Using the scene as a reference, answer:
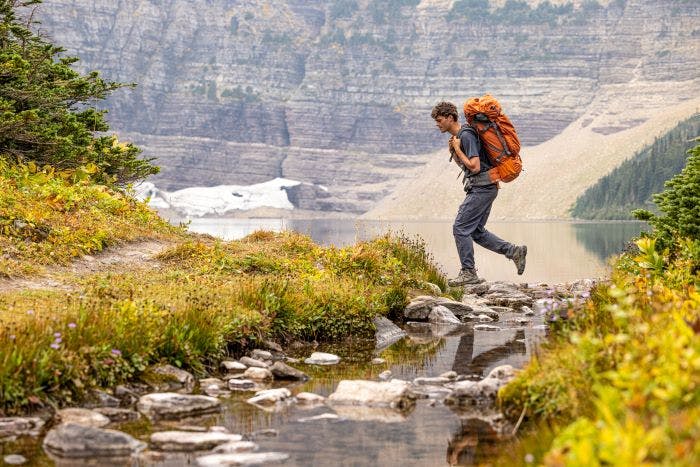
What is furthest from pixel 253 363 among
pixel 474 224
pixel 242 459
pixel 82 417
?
pixel 474 224

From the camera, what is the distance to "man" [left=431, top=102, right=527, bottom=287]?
15.8m

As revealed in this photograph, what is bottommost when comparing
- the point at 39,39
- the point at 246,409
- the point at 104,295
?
the point at 246,409

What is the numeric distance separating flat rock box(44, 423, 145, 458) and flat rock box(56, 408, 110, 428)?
1.78 feet

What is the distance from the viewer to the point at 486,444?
7004 mm

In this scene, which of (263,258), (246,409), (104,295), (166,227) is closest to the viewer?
(246,409)

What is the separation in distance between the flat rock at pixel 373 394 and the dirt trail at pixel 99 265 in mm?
5295

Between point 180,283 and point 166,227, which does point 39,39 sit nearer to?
point 166,227

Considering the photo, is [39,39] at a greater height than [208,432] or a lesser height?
greater

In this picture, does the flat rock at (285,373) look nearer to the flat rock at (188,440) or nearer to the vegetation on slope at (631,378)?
the flat rock at (188,440)

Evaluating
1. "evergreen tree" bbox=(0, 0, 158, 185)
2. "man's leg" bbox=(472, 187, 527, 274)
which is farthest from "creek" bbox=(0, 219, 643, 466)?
"evergreen tree" bbox=(0, 0, 158, 185)

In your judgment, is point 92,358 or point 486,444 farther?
point 92,358

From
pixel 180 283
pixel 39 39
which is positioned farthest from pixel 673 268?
pixel 39 39

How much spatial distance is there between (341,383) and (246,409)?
1066 mm

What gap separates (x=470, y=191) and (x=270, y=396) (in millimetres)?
8736
